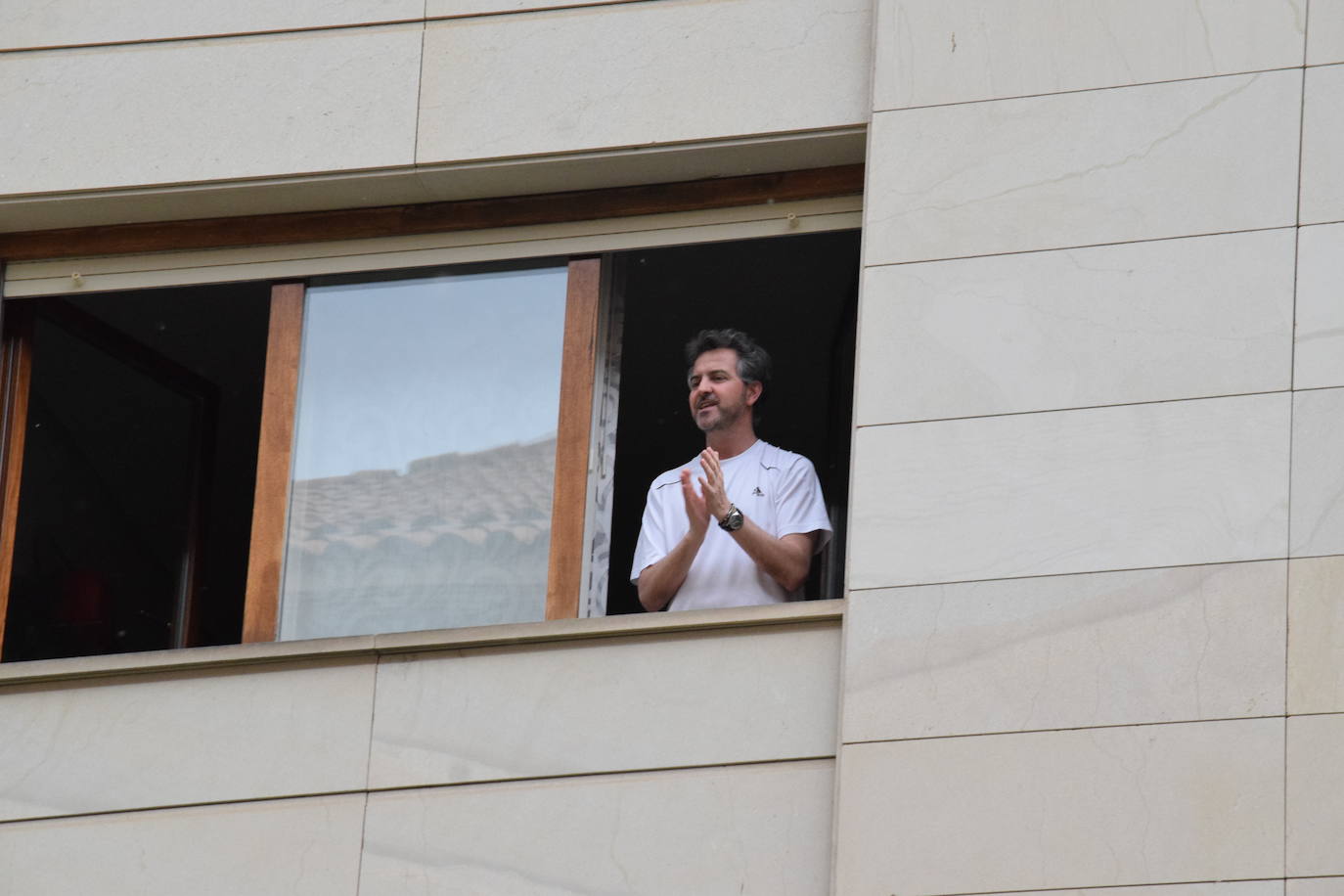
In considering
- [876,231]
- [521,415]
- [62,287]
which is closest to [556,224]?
[521,415]

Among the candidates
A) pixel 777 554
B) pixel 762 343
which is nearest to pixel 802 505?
pixel 777 554

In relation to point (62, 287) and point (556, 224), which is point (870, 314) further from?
point (62, 287)

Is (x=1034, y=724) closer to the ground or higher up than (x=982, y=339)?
closer to the ground

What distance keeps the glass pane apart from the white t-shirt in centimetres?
48

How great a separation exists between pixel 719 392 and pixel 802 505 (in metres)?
0.65

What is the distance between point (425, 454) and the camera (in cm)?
984

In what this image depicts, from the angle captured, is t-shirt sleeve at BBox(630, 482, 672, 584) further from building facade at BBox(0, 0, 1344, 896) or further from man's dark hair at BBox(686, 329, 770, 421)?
man's dark hair at BBox(686, 329, 770, 421)

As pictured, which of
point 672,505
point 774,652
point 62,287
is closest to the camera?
point 774,652

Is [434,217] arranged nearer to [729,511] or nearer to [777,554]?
[729,511]

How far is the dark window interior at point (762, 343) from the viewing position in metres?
11.5

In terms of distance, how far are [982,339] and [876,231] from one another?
0.64 metres

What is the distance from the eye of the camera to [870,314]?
884 centimetres

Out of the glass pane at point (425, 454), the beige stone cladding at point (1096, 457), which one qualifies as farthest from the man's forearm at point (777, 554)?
the glass pane at point (425, 454)

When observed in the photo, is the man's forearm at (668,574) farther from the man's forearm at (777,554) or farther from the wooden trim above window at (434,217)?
the wooden trim above window at (434,217)
